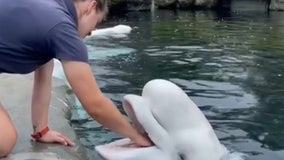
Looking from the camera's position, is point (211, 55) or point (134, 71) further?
point (211, 55)

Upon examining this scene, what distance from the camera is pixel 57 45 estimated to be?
11.0ft

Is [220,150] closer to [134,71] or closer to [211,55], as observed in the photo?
[134,71]

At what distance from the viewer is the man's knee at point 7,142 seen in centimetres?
355

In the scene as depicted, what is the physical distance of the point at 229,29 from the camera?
1770cm

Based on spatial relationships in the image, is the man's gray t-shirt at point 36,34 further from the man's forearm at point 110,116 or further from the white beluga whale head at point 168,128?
the white beluga whale head at point 168,128

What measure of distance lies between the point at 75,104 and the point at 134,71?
3.12 m

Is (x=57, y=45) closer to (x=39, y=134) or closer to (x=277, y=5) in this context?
(x=39, y=134)

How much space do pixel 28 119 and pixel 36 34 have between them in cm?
137

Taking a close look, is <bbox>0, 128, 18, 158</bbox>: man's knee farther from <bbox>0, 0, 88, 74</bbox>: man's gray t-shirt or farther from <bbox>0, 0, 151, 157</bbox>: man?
<bbox>0, 0, 88, 74</bbox>: man's gray t-shirt

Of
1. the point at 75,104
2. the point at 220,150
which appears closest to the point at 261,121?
the point at 75,104

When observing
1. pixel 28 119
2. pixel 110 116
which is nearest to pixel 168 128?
pixel 110 116

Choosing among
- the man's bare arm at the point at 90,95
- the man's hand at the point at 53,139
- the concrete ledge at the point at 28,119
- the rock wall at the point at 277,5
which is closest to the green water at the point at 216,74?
the concrete ledge at the point at 28,119

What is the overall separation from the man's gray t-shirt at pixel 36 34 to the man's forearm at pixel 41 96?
381 millimetres

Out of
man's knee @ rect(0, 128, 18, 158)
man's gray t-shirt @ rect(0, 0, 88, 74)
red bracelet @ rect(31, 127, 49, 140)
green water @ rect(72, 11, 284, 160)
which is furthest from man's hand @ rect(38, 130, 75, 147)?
green water @ rect(72, 11, 284, 160)
